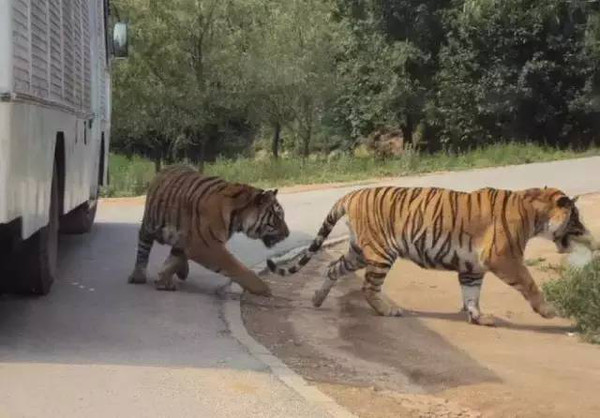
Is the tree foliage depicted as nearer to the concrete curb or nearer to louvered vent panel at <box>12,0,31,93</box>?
the concrete curb

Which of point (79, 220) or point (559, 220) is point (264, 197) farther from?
point (79, 220)

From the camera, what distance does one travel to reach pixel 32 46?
23.3 ft

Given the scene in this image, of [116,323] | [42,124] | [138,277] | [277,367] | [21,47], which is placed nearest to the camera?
[21,47]

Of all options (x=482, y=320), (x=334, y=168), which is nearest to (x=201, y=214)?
(x=482, y=320)

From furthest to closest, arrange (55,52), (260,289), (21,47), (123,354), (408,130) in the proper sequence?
(408,130) → (260,289) → (55,52) → (123,354) → (21,47)

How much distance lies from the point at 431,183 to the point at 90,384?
17.4m

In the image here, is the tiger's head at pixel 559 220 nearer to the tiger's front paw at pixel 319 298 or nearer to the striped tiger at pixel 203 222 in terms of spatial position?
the tiger's front paw at pixel 319 298

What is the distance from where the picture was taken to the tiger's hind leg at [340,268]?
1025 centimetres

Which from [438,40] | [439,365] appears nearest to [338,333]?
[439,365]

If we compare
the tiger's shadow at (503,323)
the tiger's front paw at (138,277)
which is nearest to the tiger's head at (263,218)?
the tiger's front paw at (138,277)

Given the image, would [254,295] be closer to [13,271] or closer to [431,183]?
[13,271]

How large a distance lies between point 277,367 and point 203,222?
3.17m

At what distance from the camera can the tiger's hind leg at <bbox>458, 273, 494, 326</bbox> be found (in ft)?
32.3

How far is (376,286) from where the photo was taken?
9.84m
